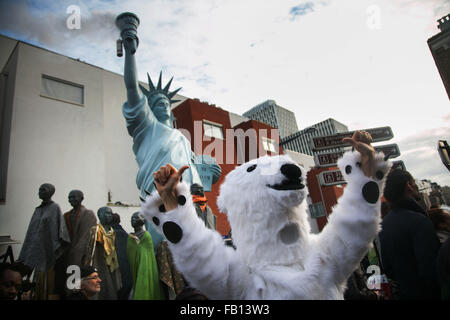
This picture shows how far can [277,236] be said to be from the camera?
1.30 meters

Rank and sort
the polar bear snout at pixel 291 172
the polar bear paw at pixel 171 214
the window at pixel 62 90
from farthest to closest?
the window at pixel 62 90 → the polar bear snout at pixel 291 172 → the polar bear paw at pixel 171 214

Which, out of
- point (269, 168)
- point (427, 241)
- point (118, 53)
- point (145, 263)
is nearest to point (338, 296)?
point (269, 168)

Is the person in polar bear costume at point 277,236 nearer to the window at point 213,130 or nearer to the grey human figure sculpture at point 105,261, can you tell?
the grey human figure sculpture at point 105,261

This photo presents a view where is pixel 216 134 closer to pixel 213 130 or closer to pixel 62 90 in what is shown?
pixel 213 130

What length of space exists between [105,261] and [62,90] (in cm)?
621

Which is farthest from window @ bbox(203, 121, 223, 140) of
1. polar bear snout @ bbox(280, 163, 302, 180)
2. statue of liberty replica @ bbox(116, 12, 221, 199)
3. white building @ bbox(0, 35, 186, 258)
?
polar bear snout @ bbox(280, 163, 302, 180)

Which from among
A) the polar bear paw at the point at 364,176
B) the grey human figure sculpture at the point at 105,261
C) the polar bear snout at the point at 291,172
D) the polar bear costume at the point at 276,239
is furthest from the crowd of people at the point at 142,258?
the polar bear snout at the point at 291,172

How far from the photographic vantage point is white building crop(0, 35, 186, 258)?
589 centimetres

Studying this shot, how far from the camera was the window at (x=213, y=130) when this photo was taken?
998 centimetres

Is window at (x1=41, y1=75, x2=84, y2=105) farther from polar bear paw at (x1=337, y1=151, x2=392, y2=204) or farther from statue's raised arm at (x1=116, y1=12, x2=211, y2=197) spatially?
polar bear paw at (x1=337, y1=151, x2=392, y2=204)

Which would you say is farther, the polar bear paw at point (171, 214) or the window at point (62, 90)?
the window at point (62, 90)

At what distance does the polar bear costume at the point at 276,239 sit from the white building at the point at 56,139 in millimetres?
6095
